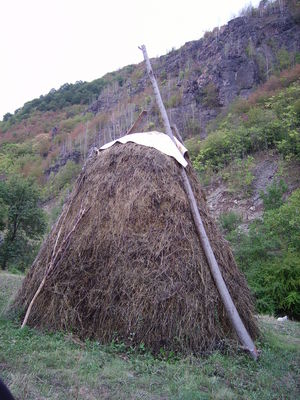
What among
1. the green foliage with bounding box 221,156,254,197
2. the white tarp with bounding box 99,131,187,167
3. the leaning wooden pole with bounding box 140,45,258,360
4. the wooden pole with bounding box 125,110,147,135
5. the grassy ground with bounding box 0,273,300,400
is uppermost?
the green foliage with bounding box 221,156,254,197

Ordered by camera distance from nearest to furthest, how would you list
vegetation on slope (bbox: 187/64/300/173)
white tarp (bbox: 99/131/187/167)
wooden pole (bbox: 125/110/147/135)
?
white tarp (bbox: 99/131/187/167) → wooden pole (bbox: 125/110/147/135) → vegetation on slope (bbox: 187/64/300/173)

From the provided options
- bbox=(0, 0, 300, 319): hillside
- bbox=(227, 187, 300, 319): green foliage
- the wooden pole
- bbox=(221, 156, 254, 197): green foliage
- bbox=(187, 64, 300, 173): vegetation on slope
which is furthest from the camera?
bbox=(187, 64, 300, 173): vegetation on slope

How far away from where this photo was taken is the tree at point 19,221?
2138 centimetres

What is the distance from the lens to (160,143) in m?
6.80

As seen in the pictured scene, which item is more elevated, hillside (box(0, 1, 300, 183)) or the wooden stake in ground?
hillside (box(0, 1, 300, 183))

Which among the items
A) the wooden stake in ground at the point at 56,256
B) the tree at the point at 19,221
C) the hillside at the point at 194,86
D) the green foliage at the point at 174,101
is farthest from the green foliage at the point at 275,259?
the green foliage at the point at 174,101

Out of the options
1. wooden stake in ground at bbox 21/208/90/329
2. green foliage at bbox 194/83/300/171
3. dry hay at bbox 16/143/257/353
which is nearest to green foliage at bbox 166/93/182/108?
green foliage at bbox 194/83/300/171

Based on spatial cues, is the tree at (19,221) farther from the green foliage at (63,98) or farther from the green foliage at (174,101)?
the green foliage at (63,98)

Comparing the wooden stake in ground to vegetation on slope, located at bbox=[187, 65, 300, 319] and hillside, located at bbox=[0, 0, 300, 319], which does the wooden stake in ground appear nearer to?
hillside, located at bbox=[0, 0, 300, 319]

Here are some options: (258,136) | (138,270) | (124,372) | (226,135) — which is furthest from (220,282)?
(226,135)

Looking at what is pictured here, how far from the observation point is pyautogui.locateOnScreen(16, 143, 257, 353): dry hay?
17.6ft

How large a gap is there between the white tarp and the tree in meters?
15.9

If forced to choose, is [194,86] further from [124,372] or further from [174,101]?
[124,372]

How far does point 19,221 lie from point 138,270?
17879 millimetres
